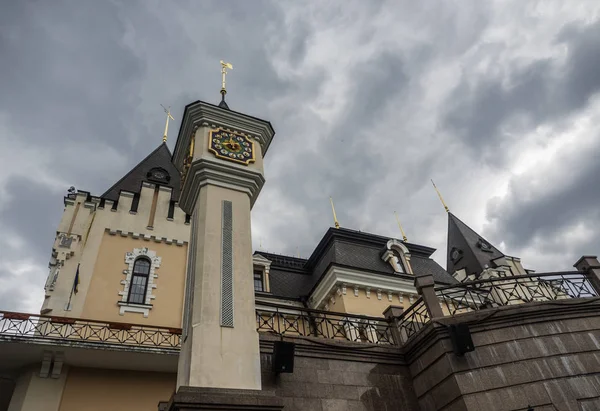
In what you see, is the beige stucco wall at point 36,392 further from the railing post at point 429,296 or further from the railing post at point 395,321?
the railing post at point 429,296

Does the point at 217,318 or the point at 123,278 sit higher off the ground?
the point at 123,278

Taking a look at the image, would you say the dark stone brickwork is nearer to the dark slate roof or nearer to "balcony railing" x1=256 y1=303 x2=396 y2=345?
"balcony railing" x1=256 y1=303 x2=396 y2=345

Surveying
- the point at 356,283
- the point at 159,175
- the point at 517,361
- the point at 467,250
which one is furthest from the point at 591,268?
the point at 467,250

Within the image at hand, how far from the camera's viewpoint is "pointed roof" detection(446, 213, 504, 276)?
89.3ft

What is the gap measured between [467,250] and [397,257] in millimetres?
10865

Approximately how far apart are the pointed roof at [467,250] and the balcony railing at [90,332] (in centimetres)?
2113

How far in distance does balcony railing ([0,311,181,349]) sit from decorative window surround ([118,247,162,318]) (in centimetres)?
106

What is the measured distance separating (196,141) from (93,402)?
8114 mm

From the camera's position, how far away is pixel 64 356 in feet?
37.7

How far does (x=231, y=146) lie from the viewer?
10.9 meters

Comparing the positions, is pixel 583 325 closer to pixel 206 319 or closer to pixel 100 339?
pixel 206 319

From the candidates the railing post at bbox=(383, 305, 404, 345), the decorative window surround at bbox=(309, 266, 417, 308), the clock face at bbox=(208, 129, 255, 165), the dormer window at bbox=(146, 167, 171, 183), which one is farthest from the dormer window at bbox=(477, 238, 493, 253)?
the clock face at bbox=(208, 129, 255, 165)

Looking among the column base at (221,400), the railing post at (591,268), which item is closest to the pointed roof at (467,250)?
the railing post at (591,268)

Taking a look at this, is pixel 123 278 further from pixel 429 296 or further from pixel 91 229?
pixel 429 296
